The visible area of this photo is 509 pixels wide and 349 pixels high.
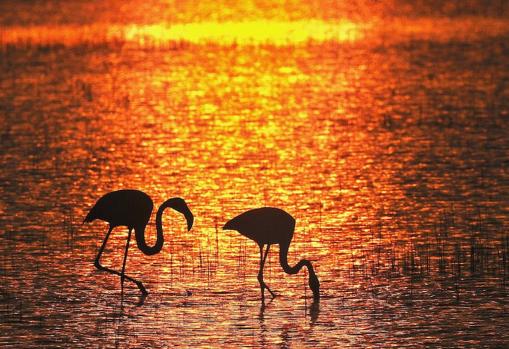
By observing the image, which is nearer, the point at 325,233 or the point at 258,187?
the point at 325,233

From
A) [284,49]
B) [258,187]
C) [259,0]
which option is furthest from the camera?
[259,0]

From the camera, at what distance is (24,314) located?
11.5 meters

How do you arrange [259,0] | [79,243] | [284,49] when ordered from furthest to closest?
1. [259,0]
2. [284,49]
3. [79,243]

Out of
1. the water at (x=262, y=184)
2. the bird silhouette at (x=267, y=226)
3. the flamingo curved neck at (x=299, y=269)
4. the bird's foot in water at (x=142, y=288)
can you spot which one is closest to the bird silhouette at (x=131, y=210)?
the bird's foot in water at (x=142, y=288)

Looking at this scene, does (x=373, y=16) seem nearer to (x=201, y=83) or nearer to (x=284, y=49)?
(x=284, y=49)

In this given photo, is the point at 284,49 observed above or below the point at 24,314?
above

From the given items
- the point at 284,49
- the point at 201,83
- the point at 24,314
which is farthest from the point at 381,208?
the point at 284,49

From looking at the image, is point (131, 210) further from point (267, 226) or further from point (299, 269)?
point (299, 269)

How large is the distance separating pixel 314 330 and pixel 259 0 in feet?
138

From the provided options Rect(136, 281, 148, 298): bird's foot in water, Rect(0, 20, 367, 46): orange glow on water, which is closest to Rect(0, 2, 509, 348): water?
Rect(136, 281, 148, 298): bird's foot in water

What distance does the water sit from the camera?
11367 mm

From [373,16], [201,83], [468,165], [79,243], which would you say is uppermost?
[373,16]

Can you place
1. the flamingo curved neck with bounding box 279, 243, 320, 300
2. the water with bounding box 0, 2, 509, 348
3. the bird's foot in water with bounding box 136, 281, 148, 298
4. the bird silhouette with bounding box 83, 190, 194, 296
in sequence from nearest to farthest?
the water with bounding box 0, 2, 509, 348
the flamingo curved neck with bounding box 279, 243, 320, 300
the bird silhouette with bounding box 83, 190, 194, 296
the bird's foot in water with bounding box 136, 281, 148, 298

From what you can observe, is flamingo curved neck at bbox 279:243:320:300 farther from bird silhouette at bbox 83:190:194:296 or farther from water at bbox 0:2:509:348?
bird silhouette at bbox 83:190:194:296
